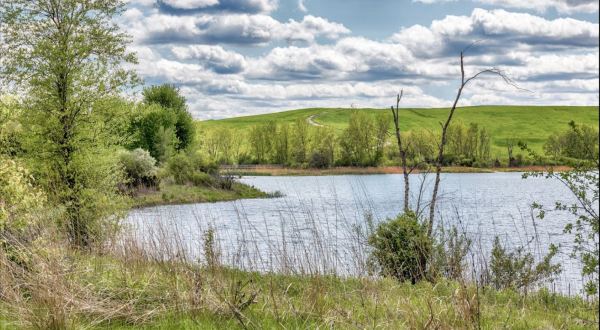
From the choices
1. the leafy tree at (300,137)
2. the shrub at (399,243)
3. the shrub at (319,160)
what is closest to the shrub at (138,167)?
the shrub at (399,243)

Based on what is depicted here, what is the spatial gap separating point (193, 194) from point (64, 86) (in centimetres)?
3394

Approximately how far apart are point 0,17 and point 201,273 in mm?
16450

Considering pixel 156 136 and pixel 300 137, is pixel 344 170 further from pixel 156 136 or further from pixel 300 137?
pixel 156 136

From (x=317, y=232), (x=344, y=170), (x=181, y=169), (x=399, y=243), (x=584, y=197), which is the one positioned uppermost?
(x=584, y=197)

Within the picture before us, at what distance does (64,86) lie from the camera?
21.0m

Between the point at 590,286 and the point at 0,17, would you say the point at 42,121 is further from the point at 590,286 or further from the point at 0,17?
the point at 590,286

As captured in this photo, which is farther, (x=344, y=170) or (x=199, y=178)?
(x=344, y=170)

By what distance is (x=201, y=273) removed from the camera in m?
8.95

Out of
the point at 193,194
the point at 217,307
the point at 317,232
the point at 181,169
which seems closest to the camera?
the point at 217,307

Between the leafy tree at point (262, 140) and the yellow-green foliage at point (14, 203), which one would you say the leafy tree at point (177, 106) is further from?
the yellow-green foliage at point (14, 203)

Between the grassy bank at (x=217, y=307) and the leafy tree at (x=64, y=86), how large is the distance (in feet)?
40.0

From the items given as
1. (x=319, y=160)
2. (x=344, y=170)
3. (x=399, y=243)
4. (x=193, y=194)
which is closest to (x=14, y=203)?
(x=399, y=243)

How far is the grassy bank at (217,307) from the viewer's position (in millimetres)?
7277

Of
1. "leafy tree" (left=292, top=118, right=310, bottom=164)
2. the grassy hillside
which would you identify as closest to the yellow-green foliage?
"leafy tree" (left=292, top=118, right=310, bottom=164)
